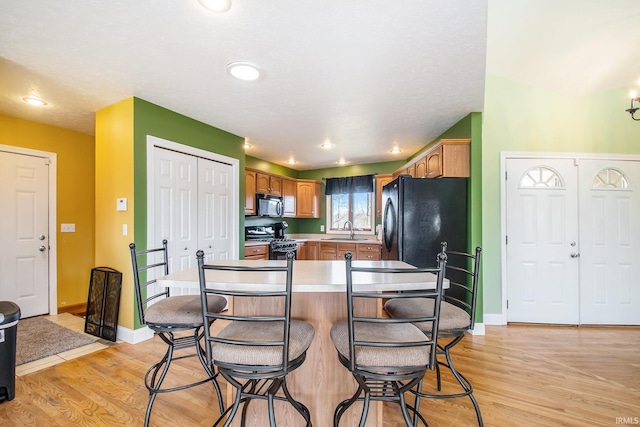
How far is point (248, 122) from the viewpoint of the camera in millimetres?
3471

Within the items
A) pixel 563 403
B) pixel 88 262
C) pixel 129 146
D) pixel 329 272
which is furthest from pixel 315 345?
pixel 88 262

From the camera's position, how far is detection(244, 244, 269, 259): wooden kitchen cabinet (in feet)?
14.4

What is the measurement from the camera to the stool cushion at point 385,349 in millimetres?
1125

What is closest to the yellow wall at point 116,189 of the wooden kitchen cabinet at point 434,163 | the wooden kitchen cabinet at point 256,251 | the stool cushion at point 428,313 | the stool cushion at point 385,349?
the wooden kitchen cabinet at point 256,251

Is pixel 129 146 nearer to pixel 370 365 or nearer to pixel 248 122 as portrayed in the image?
pixel 248 122

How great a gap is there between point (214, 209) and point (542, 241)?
13.6 feet

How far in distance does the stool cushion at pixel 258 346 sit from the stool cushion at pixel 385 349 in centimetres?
16

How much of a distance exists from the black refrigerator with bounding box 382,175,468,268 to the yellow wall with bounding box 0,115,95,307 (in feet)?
14.2

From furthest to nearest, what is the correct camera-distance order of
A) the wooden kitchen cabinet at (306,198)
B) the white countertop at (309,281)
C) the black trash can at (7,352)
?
the wooden kitchen cabinet at (306,198), the black trash can at (7,352), the white countertop at (309,281)

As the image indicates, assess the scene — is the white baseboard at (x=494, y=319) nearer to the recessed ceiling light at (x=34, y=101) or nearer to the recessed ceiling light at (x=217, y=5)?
the recessed ceiling light at (x=217, y=5)

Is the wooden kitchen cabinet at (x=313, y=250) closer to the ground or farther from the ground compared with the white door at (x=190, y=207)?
closer to the ground

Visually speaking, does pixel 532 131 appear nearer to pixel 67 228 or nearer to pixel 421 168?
pixel 421 168

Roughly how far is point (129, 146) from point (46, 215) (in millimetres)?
1950

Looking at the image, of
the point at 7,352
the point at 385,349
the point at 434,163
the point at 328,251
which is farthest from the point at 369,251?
the point at 7,352
